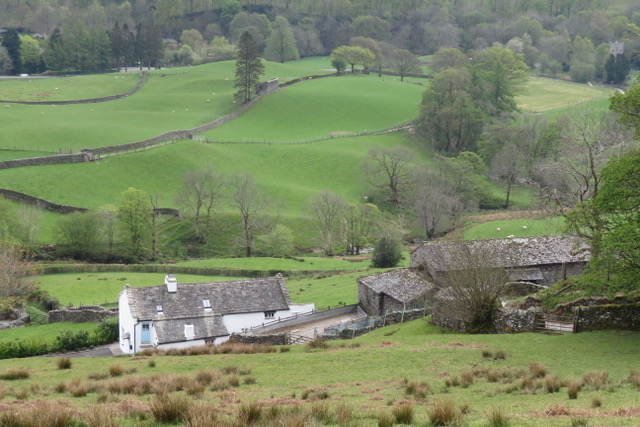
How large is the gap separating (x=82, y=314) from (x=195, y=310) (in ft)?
39.6

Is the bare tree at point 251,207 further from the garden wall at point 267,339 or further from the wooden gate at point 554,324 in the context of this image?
the wooden gate at point 554,324

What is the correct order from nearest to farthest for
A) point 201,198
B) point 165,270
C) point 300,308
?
point 300,308 → point 165,270 → point 201,198

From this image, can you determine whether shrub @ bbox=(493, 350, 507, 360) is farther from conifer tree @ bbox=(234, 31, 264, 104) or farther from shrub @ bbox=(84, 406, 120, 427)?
conifer tree @ bbox=(234, 31, 264, 104)

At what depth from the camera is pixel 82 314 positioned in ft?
190

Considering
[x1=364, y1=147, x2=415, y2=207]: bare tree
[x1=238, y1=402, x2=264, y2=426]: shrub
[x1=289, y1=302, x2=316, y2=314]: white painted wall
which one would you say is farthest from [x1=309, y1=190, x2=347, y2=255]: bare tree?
[x1=238, y1=402, x2=264, y2=426]: shrub

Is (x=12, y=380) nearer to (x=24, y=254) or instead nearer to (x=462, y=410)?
(x=462, y=410)

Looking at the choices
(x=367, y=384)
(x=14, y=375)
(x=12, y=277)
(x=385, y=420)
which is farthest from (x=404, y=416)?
(x=12, y=277)

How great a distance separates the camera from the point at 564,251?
51969 mm

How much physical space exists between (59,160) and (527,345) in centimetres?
8138

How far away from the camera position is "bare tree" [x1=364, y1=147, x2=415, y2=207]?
344 feet

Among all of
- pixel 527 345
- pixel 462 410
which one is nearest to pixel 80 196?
pixel 527 345

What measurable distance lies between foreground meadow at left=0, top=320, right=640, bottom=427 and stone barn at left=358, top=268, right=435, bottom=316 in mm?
6840

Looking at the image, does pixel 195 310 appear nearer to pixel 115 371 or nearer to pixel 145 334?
pixel 145 334

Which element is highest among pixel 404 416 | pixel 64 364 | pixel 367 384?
pixel 404 416
